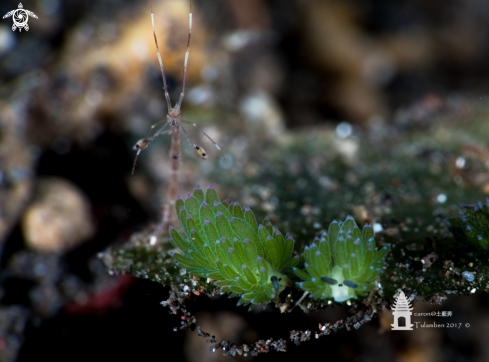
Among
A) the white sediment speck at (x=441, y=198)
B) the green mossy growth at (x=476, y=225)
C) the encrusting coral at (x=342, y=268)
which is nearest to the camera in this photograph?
the encrusting coral at (x=342, y=268)

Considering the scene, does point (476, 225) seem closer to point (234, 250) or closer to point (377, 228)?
point (377, 228)

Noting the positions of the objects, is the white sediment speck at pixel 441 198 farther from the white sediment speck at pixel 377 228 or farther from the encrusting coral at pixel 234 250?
the encrusting coral at pixel 234 250

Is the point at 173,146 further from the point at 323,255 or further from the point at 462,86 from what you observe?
the point at 462,86

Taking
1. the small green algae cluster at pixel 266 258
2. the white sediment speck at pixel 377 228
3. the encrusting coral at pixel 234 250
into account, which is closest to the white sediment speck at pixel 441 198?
the white sediment speck at pixel 377 228

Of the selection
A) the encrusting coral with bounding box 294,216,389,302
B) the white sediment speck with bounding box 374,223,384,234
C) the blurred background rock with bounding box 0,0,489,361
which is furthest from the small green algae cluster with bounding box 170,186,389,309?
the white sediment speck with bounding box 374,223,384,234

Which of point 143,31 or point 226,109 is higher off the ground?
point 143,31

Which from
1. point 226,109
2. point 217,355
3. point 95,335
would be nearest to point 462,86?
point 226,109
